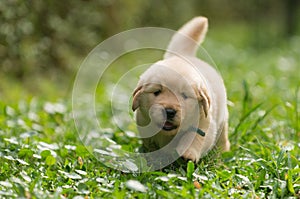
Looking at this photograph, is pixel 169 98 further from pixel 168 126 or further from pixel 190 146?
pixel 190 146

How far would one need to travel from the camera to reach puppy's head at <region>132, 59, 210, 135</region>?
9.71 feet

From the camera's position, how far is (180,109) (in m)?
2.96

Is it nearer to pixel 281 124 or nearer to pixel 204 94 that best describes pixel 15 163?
pixel 204 94

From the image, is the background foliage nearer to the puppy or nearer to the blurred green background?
the blurred green background

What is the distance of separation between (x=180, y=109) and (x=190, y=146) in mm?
319

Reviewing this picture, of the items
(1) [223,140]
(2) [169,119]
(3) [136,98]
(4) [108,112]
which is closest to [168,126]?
(2) [169,119]

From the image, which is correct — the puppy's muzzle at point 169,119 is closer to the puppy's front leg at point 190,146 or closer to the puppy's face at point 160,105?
the puppy's face at point 160,105

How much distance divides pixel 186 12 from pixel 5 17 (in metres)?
6.75

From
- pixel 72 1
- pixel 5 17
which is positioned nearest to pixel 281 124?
pixel 5 17

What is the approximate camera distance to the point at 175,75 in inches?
118

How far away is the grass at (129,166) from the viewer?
9.18ft

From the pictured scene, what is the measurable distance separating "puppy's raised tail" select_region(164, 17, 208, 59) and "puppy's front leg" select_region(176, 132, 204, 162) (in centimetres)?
77

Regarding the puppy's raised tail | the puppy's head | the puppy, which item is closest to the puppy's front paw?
the puppy

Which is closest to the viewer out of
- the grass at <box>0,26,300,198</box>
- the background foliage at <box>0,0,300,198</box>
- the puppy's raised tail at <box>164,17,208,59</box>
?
the grass at <box>0,26,300,198</box>
